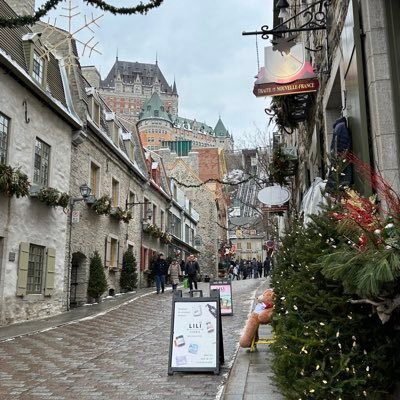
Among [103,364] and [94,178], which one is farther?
[94,178]

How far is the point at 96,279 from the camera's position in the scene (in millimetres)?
18594

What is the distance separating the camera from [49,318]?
14.7 meters

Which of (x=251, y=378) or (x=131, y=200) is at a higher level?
(x=131, y=200)

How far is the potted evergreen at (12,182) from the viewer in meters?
12.2

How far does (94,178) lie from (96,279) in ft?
13.5

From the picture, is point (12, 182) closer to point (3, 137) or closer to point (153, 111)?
point (3, 137)

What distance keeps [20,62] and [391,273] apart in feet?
44.2

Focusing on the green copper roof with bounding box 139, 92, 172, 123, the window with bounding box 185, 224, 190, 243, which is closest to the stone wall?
the window with bounding box 185, 224, 190, 243

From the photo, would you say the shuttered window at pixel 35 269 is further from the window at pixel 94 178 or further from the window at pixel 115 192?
the window at pixel 115 192

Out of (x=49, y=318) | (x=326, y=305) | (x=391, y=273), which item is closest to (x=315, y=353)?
(x=326, y=305)

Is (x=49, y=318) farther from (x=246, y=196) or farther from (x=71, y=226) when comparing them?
(x=246, y=196)

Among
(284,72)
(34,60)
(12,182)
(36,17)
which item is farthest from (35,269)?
(36,17)

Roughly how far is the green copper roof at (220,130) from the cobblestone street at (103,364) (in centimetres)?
14933

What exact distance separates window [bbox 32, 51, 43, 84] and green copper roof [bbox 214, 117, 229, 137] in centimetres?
14447
